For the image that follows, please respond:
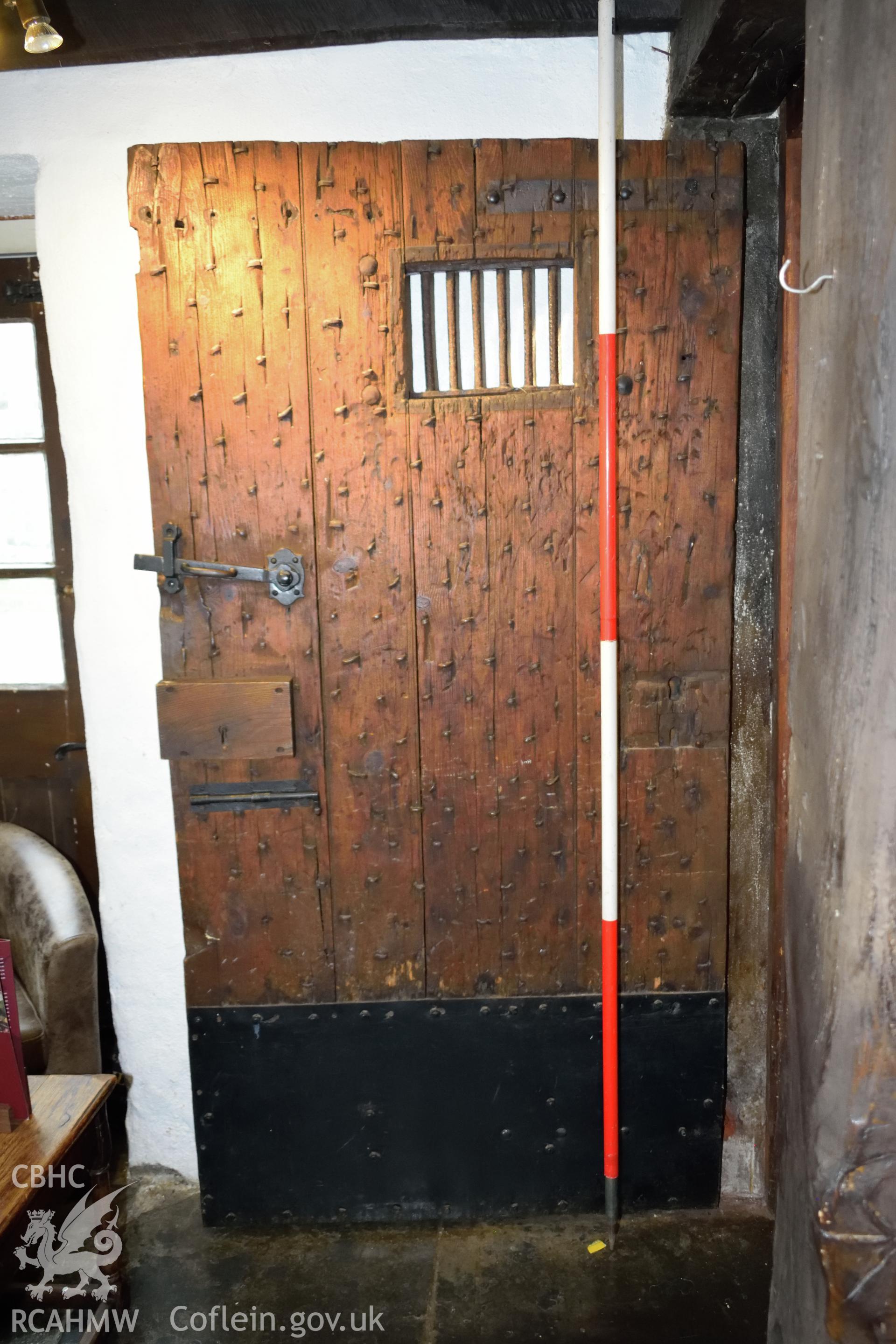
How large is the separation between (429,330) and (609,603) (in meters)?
0.70

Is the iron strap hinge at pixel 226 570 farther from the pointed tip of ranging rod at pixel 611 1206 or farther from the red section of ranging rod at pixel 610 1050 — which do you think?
the pointed tip of ranging rod at pixel 611 1206

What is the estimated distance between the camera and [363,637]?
213 centimetres

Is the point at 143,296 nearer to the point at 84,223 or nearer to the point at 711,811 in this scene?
the point at 84,223

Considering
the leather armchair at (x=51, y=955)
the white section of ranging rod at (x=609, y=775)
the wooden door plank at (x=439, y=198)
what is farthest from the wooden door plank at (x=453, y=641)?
the leather armchair at (x=51, y=955)

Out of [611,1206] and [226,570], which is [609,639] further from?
[611,1206]

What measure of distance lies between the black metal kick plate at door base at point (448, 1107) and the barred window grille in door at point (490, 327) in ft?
4.63

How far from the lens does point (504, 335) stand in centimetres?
205

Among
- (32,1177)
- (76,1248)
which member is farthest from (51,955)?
(32,1177)

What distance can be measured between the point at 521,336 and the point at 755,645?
875mm

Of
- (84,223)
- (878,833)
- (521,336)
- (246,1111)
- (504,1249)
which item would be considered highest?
(84,223)

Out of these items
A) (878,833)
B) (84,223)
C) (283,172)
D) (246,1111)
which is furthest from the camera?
(246,1111)

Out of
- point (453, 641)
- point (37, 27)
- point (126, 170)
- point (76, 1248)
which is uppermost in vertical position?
point (37, 27)

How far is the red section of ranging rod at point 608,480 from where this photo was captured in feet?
6.51

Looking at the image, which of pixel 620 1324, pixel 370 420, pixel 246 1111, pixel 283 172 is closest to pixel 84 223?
pixel 283 172
